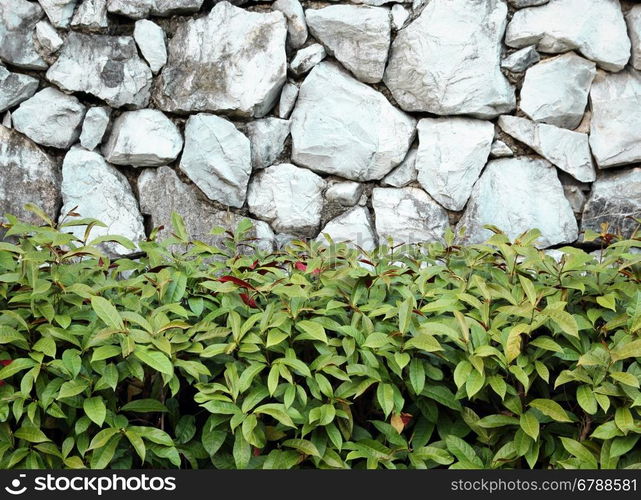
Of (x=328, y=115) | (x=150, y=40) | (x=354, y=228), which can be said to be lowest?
(x=354, y=228)

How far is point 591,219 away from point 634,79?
19.7 inches

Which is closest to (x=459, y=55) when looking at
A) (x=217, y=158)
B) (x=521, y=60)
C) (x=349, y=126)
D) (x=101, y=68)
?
(x=521, y=60)

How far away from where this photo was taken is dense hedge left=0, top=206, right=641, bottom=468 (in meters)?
1.37

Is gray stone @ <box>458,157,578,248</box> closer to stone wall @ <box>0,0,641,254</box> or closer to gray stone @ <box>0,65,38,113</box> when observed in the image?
stone wall @ <box>0,0,641,254</box>

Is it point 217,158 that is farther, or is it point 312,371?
point 217,158

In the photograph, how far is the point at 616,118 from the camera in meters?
2.57

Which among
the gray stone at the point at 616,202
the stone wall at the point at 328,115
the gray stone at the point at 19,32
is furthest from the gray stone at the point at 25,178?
the gray stone at the point at 616,202

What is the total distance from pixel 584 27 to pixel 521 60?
232 millimetres

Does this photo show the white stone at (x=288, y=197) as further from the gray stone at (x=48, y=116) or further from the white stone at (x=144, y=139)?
the gray stone at (x=48, y=116)

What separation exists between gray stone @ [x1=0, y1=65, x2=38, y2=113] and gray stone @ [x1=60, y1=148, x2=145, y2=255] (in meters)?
0.27

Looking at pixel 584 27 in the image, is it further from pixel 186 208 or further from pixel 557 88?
pixel 186 208

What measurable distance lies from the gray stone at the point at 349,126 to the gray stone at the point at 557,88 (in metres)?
0.43

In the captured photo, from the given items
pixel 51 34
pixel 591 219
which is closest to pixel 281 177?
pixel 51 34

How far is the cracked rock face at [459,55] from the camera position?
8.40 ft
